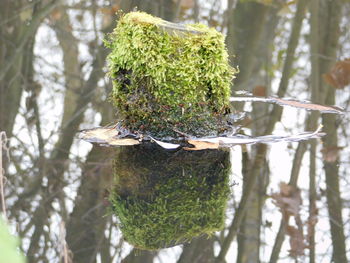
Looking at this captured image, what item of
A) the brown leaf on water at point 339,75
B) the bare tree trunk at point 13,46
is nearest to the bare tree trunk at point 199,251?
the bare tree trunk at point 13,46

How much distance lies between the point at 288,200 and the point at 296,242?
1.06ft

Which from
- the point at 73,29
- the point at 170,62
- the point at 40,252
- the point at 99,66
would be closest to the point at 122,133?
the point at 170,62

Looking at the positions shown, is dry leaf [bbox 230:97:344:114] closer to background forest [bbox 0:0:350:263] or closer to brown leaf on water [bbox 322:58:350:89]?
background forest [bbox 0:0:350:263]

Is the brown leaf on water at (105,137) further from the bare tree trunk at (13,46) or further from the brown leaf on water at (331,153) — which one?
the brown leaf on water at (331,153)

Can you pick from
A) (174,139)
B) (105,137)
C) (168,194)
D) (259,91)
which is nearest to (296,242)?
(168,194)

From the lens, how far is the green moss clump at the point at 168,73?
7.45 feet

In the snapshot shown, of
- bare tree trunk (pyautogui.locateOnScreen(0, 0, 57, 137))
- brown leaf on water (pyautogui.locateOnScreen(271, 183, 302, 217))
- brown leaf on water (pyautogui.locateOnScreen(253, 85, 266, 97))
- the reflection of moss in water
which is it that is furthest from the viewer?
brown leaf on water (pyautogui.locateOnScreen(253, 85, 266, 97))

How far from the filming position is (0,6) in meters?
4.71

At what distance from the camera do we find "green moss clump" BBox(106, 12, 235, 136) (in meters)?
2.27

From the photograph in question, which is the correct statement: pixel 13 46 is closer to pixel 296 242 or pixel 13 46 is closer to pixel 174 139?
pixel 174 139

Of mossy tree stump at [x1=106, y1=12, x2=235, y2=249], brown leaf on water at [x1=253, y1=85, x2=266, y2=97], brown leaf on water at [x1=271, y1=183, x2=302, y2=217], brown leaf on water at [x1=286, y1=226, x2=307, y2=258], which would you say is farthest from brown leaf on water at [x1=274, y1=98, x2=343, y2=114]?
brown leaf on water at [x1=286, y1=226, x2=307, y2=258]

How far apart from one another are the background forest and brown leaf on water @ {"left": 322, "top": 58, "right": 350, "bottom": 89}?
1cm

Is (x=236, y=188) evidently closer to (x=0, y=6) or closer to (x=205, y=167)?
(x=205, y=167)

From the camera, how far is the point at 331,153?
2262mm
